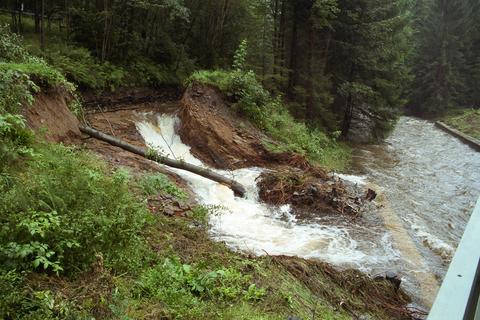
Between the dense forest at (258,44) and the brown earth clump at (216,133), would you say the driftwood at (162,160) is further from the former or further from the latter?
the dense forest at (258,44)

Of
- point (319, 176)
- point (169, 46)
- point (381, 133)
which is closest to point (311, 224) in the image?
point (319, 176)

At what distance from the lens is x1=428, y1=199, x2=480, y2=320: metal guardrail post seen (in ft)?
4.40

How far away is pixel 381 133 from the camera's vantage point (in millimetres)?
25297

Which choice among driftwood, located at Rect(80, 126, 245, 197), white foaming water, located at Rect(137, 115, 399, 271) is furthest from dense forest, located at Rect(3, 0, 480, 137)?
white foaming water, located at Rect(137, 115, 399, 271)

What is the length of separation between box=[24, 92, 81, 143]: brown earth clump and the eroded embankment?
32 mm

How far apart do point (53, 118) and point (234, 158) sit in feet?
19.2

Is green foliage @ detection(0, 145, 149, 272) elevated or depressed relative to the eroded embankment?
elevated

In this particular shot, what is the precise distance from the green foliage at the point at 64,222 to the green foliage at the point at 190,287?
0.39 metres

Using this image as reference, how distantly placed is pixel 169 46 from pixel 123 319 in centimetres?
1896

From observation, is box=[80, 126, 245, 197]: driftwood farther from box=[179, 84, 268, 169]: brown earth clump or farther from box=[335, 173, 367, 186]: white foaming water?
box=[335, 173, 367, 186]: white foaming water

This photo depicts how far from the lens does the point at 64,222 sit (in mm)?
4625

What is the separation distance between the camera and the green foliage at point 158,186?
8759mm

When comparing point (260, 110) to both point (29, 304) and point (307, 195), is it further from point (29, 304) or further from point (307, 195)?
point (29, 304)

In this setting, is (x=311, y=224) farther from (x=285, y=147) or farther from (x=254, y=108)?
(x=254, y=108)
